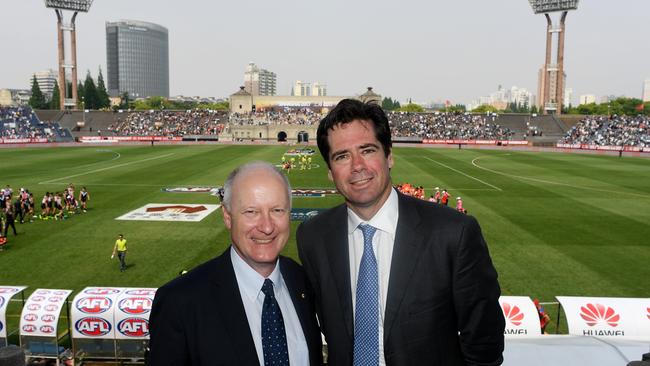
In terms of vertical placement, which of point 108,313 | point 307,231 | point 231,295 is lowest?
point 108,313

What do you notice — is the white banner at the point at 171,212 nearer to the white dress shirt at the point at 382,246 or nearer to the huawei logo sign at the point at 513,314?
the huawei logo sign at the point at 513,314

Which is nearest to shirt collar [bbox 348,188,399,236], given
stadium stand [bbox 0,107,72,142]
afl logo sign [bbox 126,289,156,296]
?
afl logo sign [bbox 126,289,156,296]

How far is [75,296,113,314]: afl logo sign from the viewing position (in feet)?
31.6

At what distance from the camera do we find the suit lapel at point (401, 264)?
11.3 ft

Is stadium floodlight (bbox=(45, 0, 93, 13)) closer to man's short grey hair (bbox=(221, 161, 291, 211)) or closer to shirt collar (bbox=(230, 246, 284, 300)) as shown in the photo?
man's short grey hair (bbox=(221, 161, 291, 211))

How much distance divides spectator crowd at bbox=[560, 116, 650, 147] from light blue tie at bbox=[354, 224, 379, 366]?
83.6 meters

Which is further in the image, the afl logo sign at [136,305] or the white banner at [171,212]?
the white banner at [171,212]

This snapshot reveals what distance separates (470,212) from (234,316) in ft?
80.4

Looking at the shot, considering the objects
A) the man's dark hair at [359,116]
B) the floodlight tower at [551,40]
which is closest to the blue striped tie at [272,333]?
the man's dark hair at [359,116]

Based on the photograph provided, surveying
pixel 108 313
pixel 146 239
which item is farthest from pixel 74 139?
pixel 108 313

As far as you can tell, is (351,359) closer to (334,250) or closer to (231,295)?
(334,250)

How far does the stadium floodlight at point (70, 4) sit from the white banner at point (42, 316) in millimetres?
106068

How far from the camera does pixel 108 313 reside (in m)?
9.63

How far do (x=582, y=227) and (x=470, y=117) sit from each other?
273 feet
